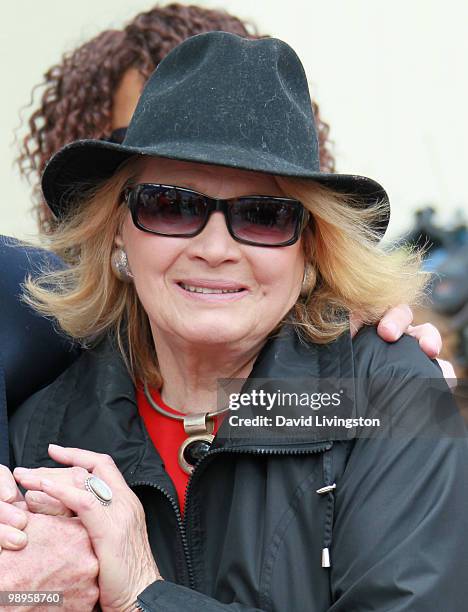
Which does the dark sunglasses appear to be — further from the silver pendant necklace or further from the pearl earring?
the silver pendant necklace

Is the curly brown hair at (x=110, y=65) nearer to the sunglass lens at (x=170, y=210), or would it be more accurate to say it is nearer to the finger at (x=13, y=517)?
the sunglass lens at (x=170, y=210)

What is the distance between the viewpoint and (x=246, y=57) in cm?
223

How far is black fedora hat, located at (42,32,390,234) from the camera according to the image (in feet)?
7.14

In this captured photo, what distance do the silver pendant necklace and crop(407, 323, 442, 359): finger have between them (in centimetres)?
49

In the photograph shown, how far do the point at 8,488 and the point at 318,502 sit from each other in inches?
25.9

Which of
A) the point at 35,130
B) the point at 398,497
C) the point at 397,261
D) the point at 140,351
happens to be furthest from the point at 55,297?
the point at 35,130

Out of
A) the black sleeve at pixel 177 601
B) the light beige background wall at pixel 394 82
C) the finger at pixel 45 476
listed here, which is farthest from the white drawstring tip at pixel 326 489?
the light beige background wall at pixel 394 82

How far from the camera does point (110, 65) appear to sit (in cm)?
372

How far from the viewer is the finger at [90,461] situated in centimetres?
217

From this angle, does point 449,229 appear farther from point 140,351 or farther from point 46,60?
point 140,351

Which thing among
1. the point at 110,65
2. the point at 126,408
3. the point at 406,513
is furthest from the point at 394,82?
the point at 406,513

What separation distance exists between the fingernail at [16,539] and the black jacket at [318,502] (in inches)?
10.8

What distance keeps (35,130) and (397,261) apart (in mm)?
2102

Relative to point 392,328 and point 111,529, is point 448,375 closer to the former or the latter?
point 392,328
